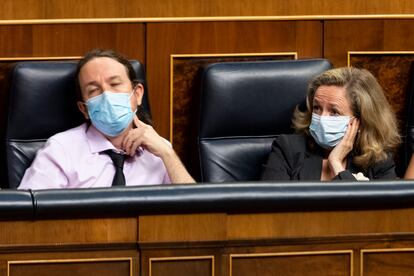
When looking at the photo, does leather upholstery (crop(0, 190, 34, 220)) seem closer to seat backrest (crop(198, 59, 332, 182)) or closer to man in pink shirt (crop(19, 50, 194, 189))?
man in pink shirt (crop(19, 50, 194, 189))

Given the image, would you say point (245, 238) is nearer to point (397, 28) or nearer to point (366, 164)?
point (366, 164)

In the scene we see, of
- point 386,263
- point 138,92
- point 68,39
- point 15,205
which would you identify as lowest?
point 386,263

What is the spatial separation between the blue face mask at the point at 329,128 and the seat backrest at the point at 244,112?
0.10 metres

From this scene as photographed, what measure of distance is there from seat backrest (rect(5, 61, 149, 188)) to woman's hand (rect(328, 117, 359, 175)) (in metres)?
0.51

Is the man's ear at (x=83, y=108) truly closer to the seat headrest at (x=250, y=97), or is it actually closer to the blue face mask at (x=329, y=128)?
the seat headrest at (x=250, y=97)

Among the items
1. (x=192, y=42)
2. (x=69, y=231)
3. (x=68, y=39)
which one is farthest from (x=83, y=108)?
(x=69, y=231)

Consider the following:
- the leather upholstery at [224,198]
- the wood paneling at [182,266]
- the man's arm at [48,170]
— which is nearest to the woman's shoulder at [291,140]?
the man's arm at [48,170]

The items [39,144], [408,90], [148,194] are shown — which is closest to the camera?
[148,194]

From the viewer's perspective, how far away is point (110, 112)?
2363mm

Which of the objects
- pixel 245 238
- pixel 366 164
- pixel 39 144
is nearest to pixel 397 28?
pixel 366 164

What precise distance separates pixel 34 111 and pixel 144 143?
0.76 feet

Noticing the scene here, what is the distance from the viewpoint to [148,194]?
1809 millimetres

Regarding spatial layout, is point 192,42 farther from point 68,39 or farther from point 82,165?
point 82,165

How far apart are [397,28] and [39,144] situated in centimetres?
87
